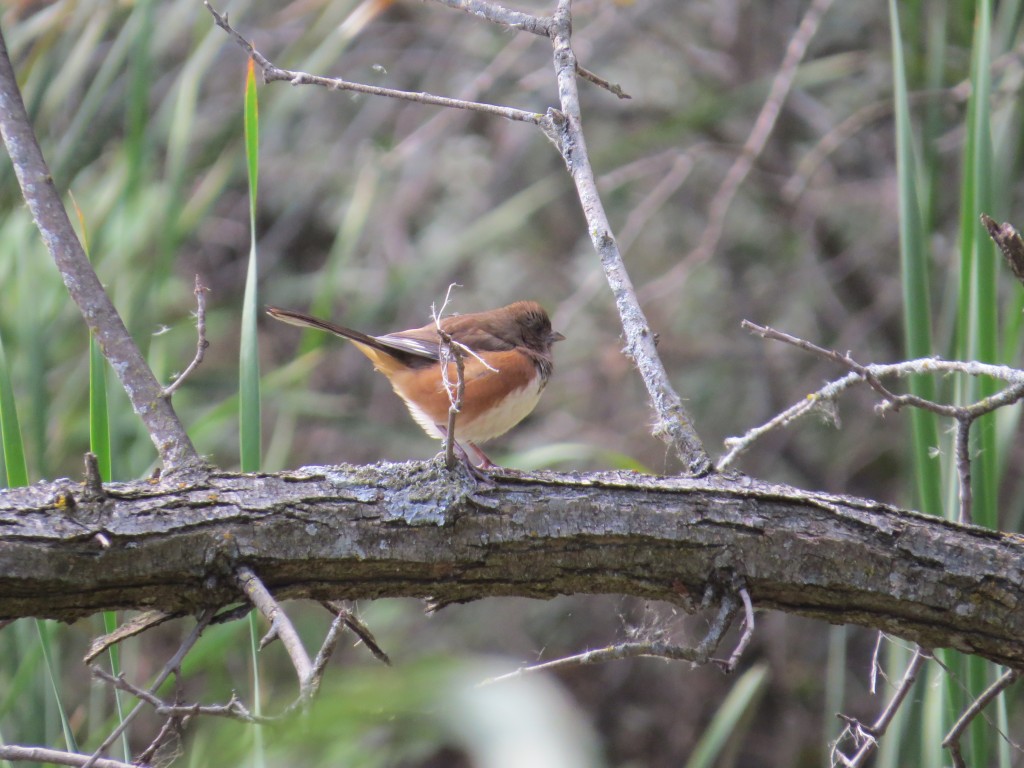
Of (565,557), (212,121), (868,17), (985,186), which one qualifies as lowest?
(565,557)

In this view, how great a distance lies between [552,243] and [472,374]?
2.98 meters

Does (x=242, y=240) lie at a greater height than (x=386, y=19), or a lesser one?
lesser

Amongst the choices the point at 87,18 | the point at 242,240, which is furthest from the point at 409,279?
the point at 242,240

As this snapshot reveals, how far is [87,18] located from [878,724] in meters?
3.12

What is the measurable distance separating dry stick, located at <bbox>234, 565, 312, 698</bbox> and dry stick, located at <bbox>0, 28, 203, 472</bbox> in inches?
14.3

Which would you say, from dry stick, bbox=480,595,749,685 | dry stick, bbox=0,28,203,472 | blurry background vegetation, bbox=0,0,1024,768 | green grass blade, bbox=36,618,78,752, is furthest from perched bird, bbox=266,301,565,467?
dry stick, bbox=480,595,749,685

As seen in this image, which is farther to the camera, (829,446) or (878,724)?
(829,446)

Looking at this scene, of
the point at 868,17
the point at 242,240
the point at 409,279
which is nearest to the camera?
the point at 409,279

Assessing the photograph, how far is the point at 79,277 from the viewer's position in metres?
1.84

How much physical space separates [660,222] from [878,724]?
4.15 m

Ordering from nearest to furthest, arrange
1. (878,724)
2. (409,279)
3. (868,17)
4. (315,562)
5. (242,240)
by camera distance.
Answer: (315,562)
(878,724)
(409,279)
(868,17)
(242,240)

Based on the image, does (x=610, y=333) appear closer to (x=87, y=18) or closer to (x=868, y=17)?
(x=868, y=17)

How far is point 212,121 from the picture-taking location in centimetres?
504

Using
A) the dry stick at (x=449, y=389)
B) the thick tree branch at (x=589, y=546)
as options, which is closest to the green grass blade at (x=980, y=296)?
the thick tree branch at (x=589, y=546)
